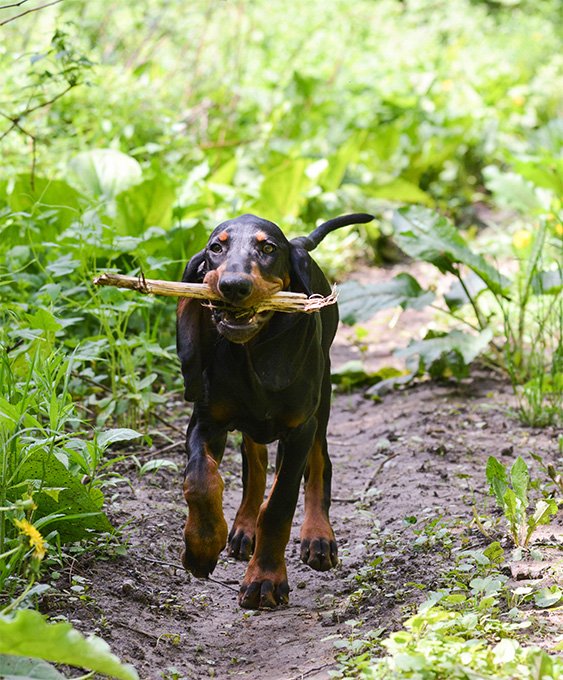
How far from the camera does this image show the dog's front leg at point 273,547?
11.5 feet

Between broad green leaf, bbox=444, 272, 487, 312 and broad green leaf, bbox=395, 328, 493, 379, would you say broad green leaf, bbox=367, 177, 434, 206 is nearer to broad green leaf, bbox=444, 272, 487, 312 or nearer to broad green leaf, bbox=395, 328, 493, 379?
broad green leaf, bbox=444, 272, 487, 312

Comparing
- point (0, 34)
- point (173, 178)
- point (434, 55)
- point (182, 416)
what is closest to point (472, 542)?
point (182, 416)

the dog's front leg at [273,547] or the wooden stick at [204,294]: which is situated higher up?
the wooden stick at [204,294]

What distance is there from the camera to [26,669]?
2500mm

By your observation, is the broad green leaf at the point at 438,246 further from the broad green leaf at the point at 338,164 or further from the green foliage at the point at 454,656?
the green foliage at the point at 454,656

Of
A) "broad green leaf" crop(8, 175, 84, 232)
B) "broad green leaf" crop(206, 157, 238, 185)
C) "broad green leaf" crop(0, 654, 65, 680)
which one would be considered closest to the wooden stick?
"broad green leaf" crop(0, 654, 65, 680)

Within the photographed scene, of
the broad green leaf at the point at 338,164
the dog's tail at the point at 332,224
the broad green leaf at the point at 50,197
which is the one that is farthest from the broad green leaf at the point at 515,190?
the dog's tail at the point at 332,224

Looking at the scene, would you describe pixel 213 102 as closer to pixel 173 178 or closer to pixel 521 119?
pixel 173 178

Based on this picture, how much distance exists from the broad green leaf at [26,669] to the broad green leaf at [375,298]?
3756mm

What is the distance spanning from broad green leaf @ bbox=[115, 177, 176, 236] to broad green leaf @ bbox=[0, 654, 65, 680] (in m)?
4.00

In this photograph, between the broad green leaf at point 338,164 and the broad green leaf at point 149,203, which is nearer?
the broad green leaf at point 149,203

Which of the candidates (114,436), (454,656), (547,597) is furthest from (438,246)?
(454,656)

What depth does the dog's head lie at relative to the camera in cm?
316

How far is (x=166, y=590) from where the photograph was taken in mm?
3791
